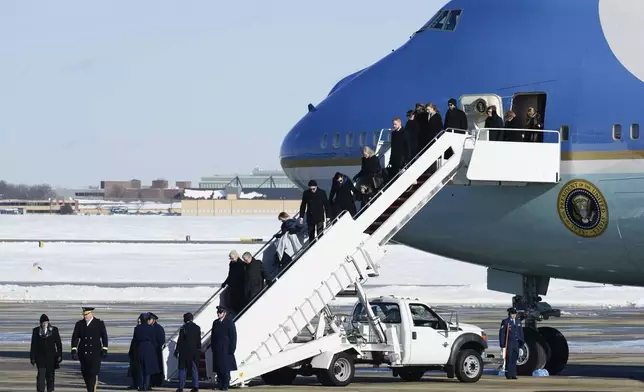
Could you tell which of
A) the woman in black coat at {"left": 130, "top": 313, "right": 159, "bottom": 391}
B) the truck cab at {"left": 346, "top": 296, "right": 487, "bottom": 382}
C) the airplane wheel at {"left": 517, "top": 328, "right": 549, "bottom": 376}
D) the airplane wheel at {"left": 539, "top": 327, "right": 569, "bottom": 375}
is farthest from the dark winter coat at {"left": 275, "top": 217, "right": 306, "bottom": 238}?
the airplane wheel at {"left": 539, "top": 327, "right": 569, "bottom": 375}

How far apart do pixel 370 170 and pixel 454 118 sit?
2250mm

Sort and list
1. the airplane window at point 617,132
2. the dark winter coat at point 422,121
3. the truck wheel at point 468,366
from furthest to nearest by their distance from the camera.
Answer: the truck wheel at point 468,366 → the dark winter coat at point 422,121 → the airplane window at point 617,132

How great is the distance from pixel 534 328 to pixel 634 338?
41.9 ft

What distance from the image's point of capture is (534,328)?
32.9 meters

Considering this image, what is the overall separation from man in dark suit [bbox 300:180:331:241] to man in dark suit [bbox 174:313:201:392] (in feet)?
12.1

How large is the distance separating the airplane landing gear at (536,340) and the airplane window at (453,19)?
6363 millimetres

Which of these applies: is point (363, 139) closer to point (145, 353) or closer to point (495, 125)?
point (495, 125)

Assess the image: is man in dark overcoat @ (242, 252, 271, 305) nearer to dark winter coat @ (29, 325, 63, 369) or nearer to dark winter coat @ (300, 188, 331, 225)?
dark winter coat @ (300, 188, 331, 225)

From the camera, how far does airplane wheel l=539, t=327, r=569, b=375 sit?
3309cm

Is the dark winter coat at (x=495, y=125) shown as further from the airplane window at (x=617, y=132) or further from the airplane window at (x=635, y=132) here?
the airplane window at (x=635, y=132)

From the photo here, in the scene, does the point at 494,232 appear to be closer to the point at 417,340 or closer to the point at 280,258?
the point at 417,340

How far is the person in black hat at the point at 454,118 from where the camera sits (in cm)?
3044

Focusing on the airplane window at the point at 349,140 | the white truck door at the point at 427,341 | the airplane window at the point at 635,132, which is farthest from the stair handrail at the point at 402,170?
the airplane window at the point at 635,132

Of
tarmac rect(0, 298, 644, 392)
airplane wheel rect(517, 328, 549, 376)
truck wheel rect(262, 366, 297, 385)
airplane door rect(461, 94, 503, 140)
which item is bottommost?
tarmac rect(0, 298, 644, 392)
